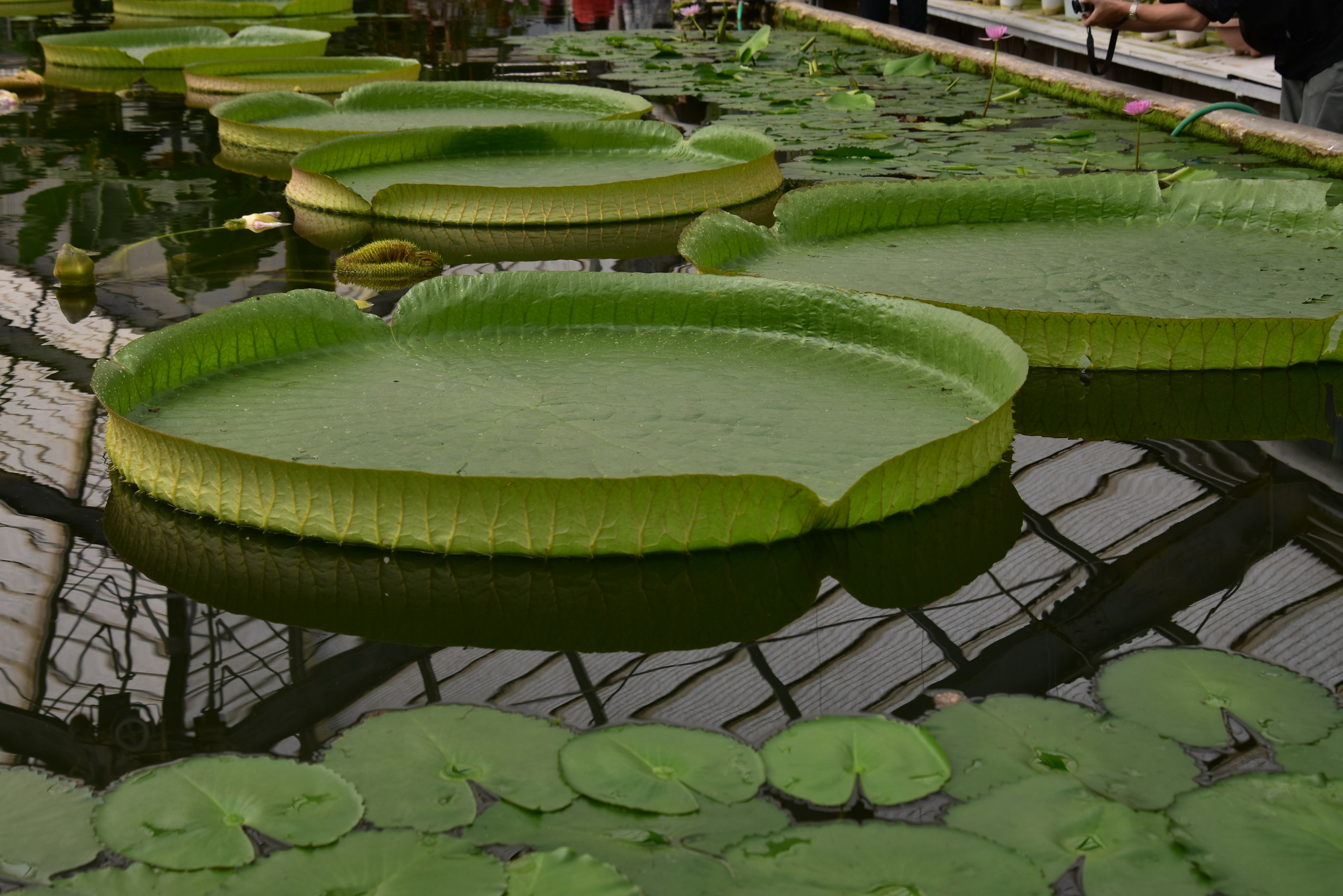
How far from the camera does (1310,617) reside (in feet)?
4.57

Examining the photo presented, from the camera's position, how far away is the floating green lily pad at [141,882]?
0.94 metres

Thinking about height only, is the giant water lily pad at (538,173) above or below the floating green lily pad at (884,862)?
above

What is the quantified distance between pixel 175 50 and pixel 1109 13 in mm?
4676

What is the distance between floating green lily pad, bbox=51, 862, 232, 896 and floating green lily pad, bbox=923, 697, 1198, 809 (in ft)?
1.97

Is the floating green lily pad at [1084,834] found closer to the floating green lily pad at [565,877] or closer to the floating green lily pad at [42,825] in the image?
the floating green lily pad at [565,877]

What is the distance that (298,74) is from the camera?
582cm

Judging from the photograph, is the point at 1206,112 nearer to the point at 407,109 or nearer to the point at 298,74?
the point at 407,109

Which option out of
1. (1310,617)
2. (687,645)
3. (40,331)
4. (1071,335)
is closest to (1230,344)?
(1071,335)

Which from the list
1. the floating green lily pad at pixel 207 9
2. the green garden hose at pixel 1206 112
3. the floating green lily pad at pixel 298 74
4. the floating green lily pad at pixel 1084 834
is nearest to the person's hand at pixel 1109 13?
the green garden hose at pixel 1206 112

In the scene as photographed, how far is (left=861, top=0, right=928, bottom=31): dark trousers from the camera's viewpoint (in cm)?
792

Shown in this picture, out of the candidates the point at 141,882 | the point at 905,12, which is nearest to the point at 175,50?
the point at 905,12

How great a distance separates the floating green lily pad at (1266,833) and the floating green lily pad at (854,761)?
8.1 inches

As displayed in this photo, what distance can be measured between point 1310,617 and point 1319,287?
122 centimetres

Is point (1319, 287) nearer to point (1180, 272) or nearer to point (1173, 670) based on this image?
point (1180, 272)
